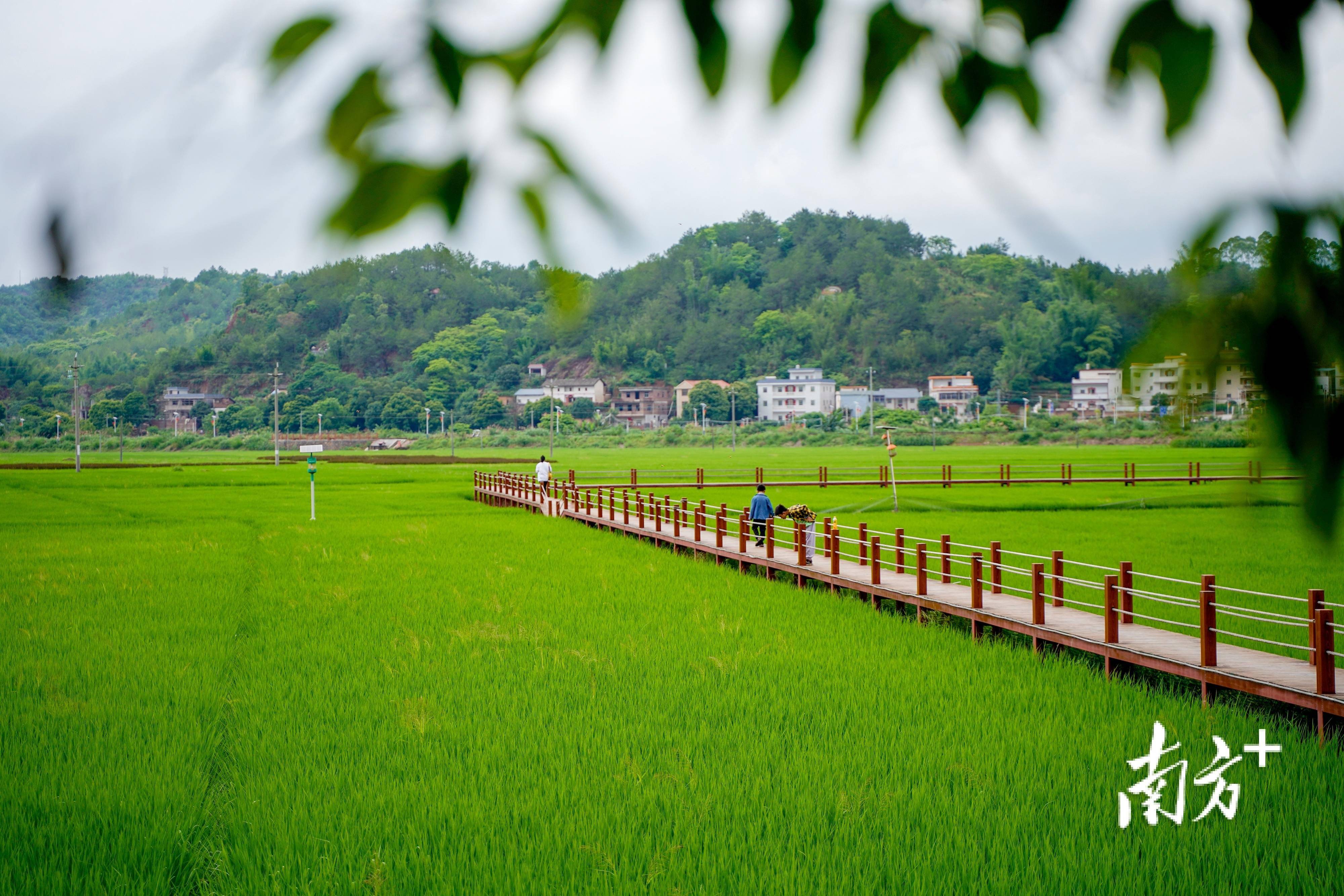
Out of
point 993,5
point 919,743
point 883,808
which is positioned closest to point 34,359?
point 993,5

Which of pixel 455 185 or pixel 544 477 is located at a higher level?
pixel 455 185

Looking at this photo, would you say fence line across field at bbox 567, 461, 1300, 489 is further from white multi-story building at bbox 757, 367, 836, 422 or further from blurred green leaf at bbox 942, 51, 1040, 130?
white multi-story building at bbox 757, 367, 836, 422

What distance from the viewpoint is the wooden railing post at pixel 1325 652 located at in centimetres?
730

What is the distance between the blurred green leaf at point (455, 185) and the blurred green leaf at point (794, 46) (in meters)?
0.40

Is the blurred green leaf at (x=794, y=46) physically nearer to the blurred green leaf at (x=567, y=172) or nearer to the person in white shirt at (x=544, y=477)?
the blurred green leaf at (x=567, y=172)

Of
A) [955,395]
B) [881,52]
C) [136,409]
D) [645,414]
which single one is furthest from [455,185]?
[645,414]

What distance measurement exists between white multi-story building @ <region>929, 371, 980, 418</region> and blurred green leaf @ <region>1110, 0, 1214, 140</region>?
4827 cm

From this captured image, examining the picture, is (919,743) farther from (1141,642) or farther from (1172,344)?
(1172,344)

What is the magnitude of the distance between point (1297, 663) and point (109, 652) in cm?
1168

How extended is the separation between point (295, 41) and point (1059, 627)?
34.9 ft

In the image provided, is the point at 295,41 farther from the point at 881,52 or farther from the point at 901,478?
the point at 901,478

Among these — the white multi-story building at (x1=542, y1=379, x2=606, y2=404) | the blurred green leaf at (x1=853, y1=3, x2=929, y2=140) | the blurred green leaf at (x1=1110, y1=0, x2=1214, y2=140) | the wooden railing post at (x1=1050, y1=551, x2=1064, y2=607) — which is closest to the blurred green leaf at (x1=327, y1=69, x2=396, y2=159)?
the blurred green leaf at (x1=853, y1=3, x2=929, y2=140)

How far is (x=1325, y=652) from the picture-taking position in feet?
24.1

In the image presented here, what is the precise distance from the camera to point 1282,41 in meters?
1.24
